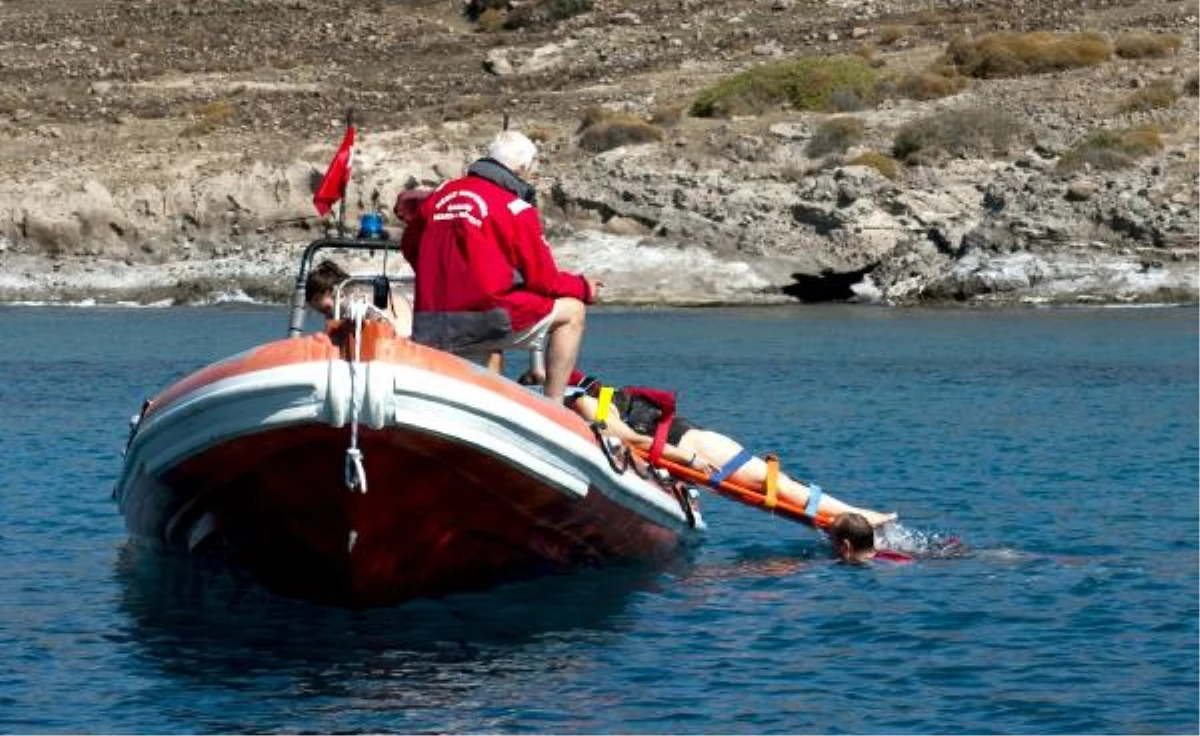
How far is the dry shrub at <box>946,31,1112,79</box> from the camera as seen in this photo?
58.9 metres

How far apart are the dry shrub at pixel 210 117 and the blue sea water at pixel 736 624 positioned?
122 feet

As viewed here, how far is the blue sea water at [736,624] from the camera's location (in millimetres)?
11383

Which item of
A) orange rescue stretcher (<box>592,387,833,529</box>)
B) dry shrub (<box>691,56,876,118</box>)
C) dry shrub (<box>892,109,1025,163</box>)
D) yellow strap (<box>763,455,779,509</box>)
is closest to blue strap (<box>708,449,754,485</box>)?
orange rescue stretcher (<box>592,387,833,529</box>)

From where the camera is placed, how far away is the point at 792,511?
15.6 m

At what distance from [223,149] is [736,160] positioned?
12474mm

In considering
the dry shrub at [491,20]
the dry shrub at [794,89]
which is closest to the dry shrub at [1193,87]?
the dry shrub at [794,89]

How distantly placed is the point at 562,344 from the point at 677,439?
190 centimetres

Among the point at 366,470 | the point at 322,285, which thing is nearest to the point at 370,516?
the point at 366,470

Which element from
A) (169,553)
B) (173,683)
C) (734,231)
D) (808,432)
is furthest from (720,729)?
(734,231)

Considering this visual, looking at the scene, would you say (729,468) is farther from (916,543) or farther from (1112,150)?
(1112,150)

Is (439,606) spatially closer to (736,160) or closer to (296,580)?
(296,580)

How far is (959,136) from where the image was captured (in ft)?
168

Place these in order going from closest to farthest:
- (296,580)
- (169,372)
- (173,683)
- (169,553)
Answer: (173,683)
(296,580)
(169,553)
(169,372)

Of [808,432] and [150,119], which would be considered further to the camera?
[150,119]
